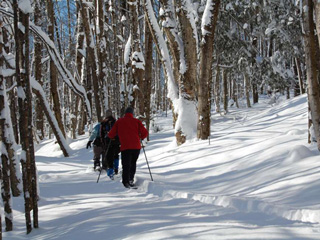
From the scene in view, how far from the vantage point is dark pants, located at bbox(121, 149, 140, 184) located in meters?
6.97

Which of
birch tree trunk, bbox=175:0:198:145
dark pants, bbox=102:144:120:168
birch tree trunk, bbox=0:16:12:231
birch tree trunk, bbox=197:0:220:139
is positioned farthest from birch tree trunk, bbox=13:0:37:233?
birch tree trunk, bbox=175:0:198:145

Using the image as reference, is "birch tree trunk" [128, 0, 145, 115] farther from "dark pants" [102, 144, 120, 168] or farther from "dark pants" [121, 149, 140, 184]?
"dark pants" [121, 149, 140, 184]

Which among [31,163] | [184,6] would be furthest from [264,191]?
[184,6]

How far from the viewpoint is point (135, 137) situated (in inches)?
284

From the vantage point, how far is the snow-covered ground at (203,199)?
357cm

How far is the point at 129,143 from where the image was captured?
713 centimetres

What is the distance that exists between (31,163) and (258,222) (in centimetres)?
307

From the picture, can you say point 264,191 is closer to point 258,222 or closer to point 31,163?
point 258,222

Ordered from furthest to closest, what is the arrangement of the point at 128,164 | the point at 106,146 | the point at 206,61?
the point at 206,61 < the point at 106,146 < the point at 128,164

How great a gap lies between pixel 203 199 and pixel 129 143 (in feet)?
8.04

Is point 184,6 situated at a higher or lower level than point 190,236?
higher

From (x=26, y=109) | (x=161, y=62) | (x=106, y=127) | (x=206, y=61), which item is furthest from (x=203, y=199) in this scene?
(x=161, y=62)

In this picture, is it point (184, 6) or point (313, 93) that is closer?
point (313, 93)

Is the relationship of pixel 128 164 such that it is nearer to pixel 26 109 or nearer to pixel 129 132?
pixel 129 132
